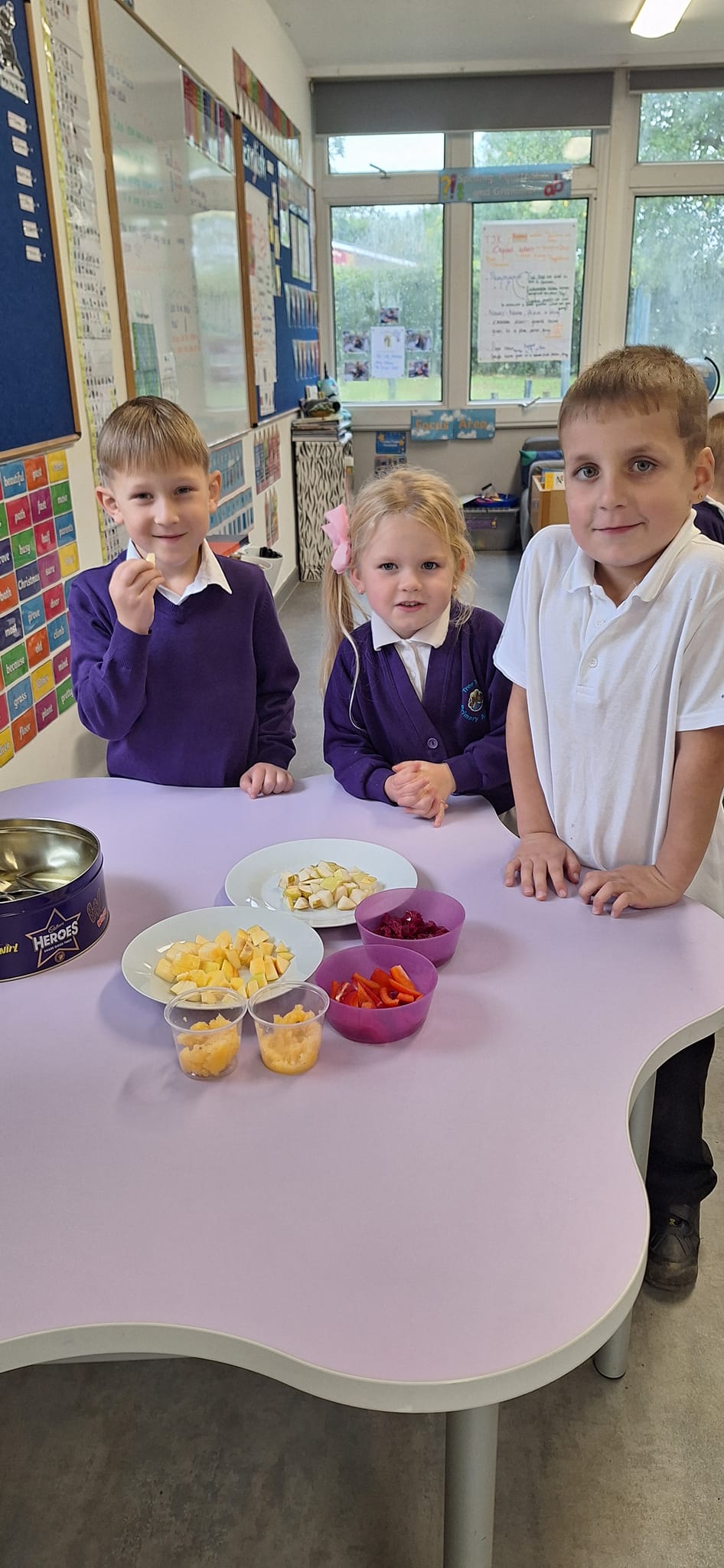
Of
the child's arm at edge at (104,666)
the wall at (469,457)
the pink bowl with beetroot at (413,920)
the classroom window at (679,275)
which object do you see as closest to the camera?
the pink bowl with beetroot at (413,920)

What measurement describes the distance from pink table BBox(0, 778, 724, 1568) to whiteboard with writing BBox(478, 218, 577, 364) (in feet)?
21.5

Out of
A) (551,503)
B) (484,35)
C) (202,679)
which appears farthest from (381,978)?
(484,35)

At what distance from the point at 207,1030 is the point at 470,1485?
39cm

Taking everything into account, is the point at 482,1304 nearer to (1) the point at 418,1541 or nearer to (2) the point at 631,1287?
(2) the point at 631,1287

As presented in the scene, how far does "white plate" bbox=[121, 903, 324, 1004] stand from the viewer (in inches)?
36.0

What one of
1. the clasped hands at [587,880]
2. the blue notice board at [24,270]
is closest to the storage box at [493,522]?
the blue notice board at [24,270]

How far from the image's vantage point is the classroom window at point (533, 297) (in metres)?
6.48

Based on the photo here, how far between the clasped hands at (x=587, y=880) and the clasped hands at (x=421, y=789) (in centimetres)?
16

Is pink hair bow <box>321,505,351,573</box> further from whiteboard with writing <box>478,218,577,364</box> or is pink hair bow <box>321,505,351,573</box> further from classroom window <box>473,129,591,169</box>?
classroom window <box>473,129,591,169</box>

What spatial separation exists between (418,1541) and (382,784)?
867 millimetres

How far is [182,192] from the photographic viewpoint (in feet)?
10.2

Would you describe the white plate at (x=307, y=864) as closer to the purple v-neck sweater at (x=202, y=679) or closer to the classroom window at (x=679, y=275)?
the purple v-neck sweater at (x=202, y=679)

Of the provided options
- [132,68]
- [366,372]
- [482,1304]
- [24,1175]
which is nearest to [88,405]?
[132,68]

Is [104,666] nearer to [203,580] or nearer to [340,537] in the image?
[203,580]
